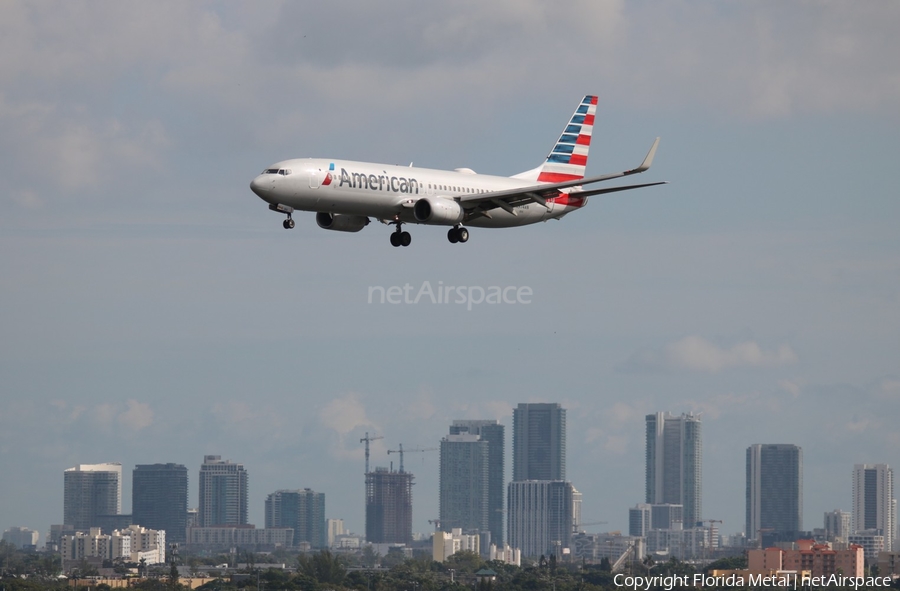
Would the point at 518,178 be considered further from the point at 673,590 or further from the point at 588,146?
the point at 673,590

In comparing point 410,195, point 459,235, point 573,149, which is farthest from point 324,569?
point 410,195

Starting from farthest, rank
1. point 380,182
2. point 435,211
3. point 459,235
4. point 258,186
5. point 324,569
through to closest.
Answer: point 324,569
point 459,235
point 435,211
point 380,182
point 258,186

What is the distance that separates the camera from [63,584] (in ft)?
625

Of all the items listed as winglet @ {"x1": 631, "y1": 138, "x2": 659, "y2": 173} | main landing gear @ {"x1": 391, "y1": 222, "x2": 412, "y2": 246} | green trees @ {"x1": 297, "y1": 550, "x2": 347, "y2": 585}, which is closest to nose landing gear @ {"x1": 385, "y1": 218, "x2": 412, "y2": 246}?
main landing gear @ {"x1": 391, "y1": 222, "x2": 412, "y2": 246}

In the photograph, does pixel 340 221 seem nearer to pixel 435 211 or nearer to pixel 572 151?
pixel 435 211

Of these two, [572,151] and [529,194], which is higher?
[572,151]

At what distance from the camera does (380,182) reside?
73.3 metres

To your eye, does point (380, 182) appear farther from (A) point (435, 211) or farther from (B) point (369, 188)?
(A) point (435, 211)

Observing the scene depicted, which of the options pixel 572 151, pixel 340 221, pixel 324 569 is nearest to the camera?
pixel 340 221

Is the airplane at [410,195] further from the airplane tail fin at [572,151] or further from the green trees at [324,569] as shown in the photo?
the green trees at [324,569]

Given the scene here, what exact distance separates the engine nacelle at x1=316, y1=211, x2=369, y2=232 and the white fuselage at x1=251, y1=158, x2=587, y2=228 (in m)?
1.48

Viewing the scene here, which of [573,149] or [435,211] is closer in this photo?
[435,211]

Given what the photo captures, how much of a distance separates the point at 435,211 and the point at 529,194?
5.77 meters

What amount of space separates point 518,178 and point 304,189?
20522 millimetres
